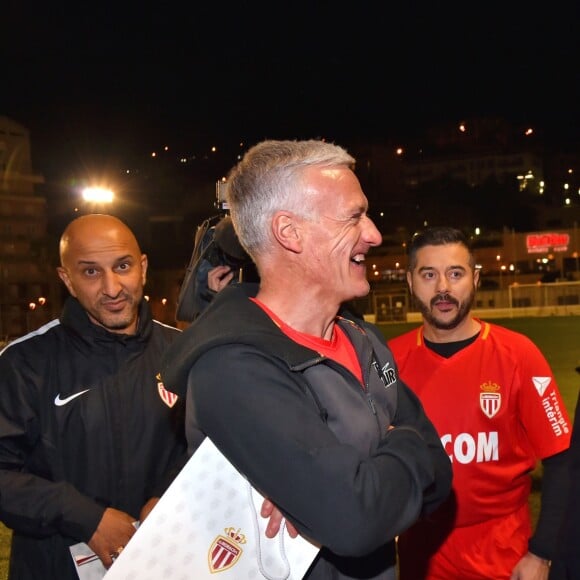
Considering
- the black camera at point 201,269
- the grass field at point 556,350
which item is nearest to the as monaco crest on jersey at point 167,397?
the black camera at point 201,269

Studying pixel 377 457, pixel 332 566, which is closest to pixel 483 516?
pixel 332 566

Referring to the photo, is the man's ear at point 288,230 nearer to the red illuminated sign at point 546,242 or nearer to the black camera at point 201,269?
the black camera at point 201,269

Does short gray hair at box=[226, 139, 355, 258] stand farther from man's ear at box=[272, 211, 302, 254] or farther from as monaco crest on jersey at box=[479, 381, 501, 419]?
as monaco crest on jersey at box=[479, 381, 501, 419]

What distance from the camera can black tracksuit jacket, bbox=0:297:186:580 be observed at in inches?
88.4

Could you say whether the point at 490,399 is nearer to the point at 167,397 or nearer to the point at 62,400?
the point at 167,397

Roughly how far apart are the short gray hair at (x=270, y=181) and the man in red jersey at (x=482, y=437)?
157 centimetres

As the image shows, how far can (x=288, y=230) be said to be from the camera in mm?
1610

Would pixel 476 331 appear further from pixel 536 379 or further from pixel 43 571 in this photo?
pixel 43 571

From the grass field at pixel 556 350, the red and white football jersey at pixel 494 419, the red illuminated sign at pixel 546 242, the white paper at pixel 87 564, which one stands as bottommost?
the grass field at pixel 556 350

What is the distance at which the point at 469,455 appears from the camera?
111 inches

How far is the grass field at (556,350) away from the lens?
6.12m

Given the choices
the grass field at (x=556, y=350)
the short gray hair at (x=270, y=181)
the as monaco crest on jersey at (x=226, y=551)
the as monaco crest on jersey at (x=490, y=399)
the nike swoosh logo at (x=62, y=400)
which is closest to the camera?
the as monaco crest on jersey at (x=226, y=551)

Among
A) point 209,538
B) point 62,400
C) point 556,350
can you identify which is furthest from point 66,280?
point 556,350

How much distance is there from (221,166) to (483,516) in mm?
37612
